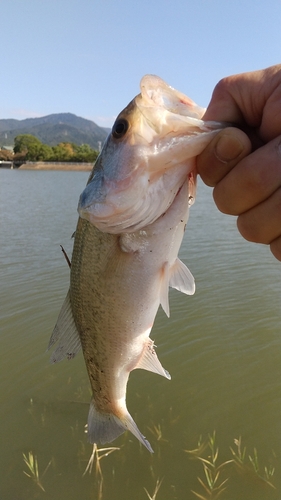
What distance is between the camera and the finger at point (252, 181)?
5.58 feet

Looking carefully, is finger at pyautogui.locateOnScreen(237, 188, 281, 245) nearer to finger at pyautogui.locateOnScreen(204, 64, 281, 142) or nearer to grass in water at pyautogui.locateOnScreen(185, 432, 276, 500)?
finger at pyautogui.locateOnScreen(204, 64, 281, 142)

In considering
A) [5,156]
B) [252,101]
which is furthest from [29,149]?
[252,101]

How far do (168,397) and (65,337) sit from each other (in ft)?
9.40

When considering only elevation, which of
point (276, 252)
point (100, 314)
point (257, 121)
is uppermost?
point (257, 121)

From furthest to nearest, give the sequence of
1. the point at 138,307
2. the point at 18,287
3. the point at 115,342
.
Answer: the point at 18,287 < the point at 115,342 < the point at 138,307

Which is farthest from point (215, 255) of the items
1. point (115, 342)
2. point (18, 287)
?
point (115, 342)

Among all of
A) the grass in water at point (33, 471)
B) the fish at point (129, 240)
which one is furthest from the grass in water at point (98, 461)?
the fish at point (129, 240)

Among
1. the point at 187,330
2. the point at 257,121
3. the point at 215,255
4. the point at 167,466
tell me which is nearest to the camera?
the point at 257,121

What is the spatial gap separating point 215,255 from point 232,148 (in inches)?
352

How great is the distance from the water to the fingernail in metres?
3.42

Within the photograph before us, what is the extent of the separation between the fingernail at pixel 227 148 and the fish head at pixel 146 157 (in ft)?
0.25

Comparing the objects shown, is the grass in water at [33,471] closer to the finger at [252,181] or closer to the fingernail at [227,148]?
the finger at [252,181]

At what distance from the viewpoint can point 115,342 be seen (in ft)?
7.64

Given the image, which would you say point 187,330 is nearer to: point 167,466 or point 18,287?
point 167,466
